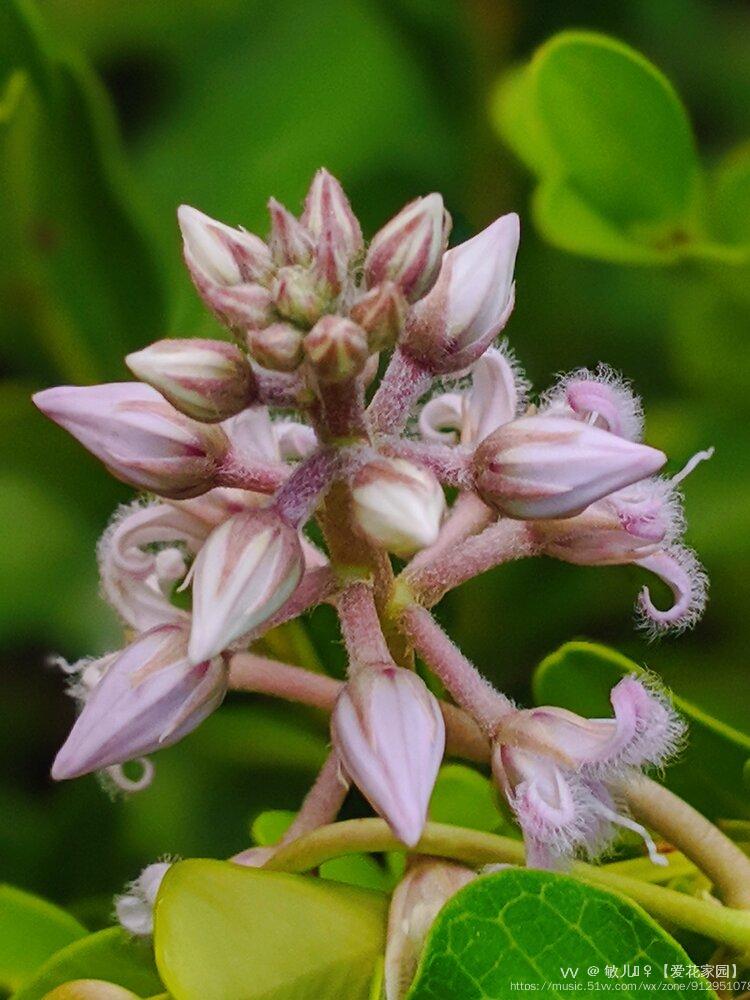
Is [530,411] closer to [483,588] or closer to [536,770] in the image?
[536,770]

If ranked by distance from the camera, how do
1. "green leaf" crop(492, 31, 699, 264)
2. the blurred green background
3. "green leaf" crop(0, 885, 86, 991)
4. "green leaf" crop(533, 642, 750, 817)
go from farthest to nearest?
1. the blurred green background
2. "green leaf" crop(492, 31, 699, 264)
3. "green leaf" crop(0, 885, 86, 991)
4. "green leaf" crop(533, 642, 750, 817)

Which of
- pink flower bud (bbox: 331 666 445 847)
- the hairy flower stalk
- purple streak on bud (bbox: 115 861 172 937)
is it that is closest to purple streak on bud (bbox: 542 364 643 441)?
the hairy flower stalk

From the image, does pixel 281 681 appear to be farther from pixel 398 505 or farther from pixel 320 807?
pixel 398 505

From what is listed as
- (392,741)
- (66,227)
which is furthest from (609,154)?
(392,741)

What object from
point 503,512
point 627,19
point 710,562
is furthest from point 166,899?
point 627,19

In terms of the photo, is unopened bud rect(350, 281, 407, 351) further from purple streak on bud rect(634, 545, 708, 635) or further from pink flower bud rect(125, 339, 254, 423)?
purple streak on bud rect(634, 545, 708, 635)
